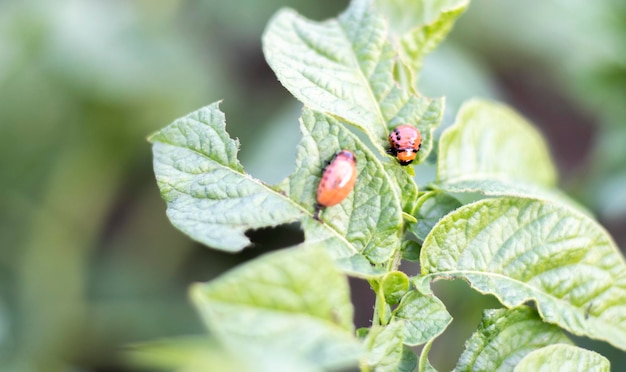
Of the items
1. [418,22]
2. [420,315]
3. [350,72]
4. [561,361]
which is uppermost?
[418,22]

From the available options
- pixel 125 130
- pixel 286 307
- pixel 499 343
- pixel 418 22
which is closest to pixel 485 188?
pixel 499 343

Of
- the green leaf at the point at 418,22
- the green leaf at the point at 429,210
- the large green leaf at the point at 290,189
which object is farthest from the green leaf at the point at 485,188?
the green leaf at the point at 418,22

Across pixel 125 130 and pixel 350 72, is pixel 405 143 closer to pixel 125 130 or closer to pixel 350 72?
pixel 350 72

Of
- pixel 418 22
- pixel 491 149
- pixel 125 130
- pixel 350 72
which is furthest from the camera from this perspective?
pixel 125 130

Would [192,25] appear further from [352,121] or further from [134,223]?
[352,121]

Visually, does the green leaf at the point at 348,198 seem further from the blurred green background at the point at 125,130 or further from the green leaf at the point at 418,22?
the blurred green background at the point at 125,130
